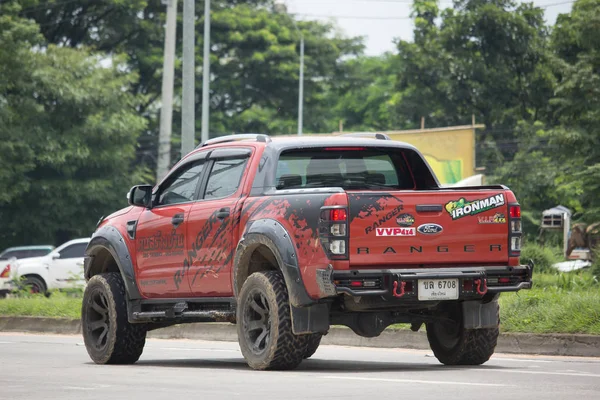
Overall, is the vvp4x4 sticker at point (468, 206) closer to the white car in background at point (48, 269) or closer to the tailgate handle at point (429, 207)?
the tailgate handle at point (429, 207)

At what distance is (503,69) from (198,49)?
1302 centimetres

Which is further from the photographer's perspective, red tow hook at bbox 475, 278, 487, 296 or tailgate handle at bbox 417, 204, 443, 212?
red tow hook at bbox 475, 278, 487, 296

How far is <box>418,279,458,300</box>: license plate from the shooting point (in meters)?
10.0

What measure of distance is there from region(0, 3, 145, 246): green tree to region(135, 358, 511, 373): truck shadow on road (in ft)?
95.8

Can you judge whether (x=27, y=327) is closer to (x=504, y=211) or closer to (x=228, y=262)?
(x=228, y=262)

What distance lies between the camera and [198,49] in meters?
55.2

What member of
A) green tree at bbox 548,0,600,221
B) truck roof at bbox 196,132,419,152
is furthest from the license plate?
green tree at bbox 548,0,600,221

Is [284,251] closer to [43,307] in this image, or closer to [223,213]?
[223,213]

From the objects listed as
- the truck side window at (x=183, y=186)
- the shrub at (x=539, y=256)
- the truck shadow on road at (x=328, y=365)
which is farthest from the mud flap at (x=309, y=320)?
the shrub at (x=539, y=256)

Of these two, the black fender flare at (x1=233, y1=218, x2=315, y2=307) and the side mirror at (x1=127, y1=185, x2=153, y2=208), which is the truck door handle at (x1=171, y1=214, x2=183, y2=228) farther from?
the black fender flare at (x1=233, y1=218, x2=315, y2=307)

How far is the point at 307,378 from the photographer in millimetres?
9664

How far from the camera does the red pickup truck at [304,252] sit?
9.92 meters

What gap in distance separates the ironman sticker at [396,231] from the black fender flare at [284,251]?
2.22 ft

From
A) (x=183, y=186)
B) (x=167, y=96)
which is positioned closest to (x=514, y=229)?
(x=183, y=186)
